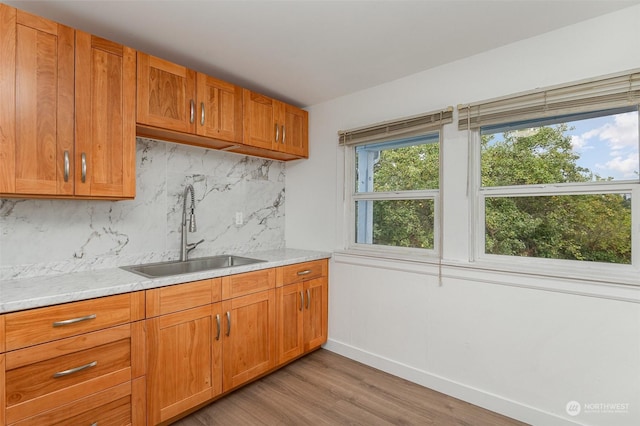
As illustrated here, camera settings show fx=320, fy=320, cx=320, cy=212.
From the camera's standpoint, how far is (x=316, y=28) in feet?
6.23

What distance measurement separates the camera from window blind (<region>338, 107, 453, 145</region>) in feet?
7.67

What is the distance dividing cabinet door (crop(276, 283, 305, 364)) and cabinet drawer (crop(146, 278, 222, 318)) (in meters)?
0.58

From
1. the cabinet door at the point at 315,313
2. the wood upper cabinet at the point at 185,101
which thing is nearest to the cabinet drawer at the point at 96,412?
the cabinet door at the point at 315,313

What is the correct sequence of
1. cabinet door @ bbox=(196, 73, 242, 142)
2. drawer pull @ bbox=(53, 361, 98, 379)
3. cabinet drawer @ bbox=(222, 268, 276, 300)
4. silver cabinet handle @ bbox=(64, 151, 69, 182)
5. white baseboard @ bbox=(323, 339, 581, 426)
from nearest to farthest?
drawer pull @ bbox=(53, 361, 98, 379)
silver cabinet handle @ bbox=(64, 151, 69, 182)
white baseboard @ bbox=(323, 339, 581, 426)
cabinet drawer @ bbox=(222, 268, 276, 300)
cabinet door @ bbox=(196, 73, 242, 142)

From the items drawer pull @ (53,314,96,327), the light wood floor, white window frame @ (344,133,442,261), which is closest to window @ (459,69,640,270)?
white window frame @ (344,133,442,261)

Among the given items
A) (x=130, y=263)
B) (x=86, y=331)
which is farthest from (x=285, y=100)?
(x=86, y=331)

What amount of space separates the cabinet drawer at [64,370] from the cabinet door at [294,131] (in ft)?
6.25

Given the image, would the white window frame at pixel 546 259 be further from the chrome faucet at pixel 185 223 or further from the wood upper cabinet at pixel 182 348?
the chrome faucet at pixel 185 223

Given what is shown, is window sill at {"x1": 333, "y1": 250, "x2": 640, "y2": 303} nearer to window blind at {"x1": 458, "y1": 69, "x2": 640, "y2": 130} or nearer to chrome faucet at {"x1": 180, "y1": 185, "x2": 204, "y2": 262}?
window blind at {"x1": 458, "y1": 69, "x2": 640, "y2": 130}

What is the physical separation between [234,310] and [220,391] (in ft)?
1.70

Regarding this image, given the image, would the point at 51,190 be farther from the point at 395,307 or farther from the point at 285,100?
the point at 395,307

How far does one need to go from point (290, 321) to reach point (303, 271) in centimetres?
42

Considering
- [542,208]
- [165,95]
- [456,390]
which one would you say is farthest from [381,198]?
[165,95]

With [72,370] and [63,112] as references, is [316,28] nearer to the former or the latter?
[63,112]
